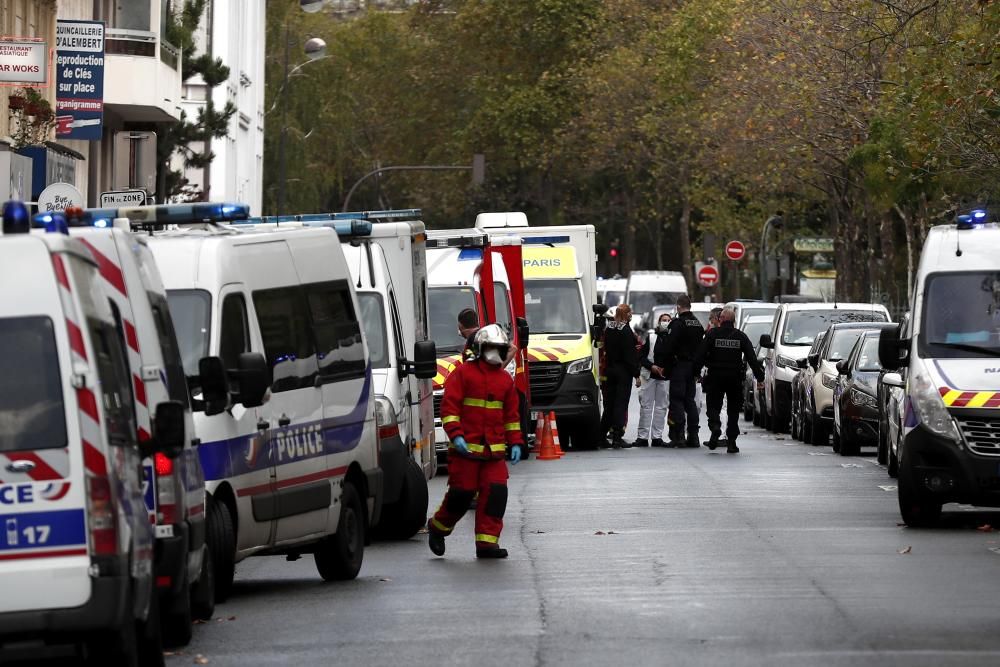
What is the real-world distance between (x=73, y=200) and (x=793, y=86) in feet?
77.5

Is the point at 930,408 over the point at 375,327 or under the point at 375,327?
under

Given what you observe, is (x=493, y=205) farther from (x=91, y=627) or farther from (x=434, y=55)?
(x=91, y=627)

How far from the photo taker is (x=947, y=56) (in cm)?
2627

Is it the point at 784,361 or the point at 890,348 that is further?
the point at 784,361

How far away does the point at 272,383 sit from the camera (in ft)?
43.4

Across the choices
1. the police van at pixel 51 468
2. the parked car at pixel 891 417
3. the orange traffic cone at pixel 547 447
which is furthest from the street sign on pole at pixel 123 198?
the police van at pixel 51 468

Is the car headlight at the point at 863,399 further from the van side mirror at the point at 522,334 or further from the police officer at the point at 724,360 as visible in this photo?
the van side mirror at the point at 522,334

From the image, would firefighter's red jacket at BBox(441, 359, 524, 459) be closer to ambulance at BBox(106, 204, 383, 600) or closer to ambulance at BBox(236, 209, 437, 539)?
ambulance at BBox(106, 204, 383, 600)

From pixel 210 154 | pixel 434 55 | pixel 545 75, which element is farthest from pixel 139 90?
pixel 434 55

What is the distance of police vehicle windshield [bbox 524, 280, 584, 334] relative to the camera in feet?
99.3

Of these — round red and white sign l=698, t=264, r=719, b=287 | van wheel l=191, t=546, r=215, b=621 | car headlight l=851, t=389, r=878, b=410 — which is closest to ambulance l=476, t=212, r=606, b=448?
car headlight l=851, t=389, r=878, b=410

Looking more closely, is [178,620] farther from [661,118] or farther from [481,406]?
[661,118]

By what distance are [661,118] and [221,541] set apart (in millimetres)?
52743

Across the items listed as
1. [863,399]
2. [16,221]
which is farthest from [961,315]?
[16,221]
